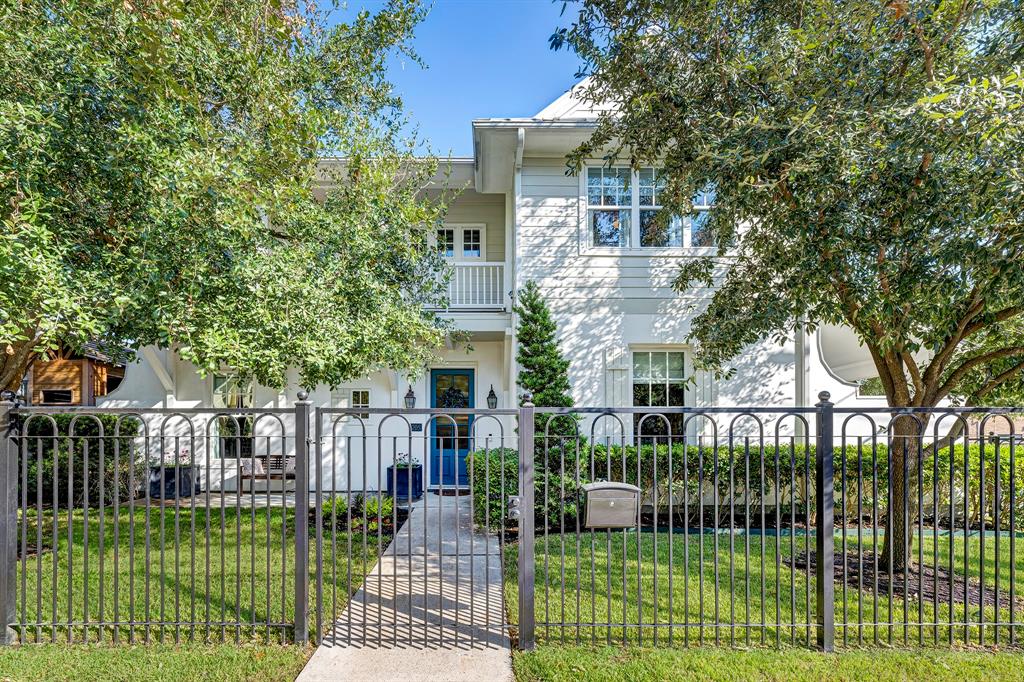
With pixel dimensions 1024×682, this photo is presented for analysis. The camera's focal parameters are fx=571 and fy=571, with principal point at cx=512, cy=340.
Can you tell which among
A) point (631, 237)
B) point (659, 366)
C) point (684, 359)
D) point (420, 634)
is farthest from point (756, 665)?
point (631, 237)

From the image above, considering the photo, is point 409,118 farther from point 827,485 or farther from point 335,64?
point 827,485

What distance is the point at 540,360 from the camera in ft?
29.5

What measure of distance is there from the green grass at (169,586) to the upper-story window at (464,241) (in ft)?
20.7

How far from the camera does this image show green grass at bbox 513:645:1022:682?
412 centimetres

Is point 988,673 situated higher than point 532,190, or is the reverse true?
point 532,190

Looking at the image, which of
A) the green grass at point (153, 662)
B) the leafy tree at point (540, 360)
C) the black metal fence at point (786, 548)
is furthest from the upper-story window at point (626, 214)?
the green grass at point (153, 662)

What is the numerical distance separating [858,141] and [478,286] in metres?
7.48

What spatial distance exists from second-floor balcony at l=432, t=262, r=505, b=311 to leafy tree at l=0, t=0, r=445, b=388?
4.33 m

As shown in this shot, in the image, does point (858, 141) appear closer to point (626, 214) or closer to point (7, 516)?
point (626, 214)

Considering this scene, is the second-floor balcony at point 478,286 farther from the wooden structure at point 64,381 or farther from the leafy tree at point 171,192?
the wooden structure at point 64,381

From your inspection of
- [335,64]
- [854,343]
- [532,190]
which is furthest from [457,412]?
[854,343]

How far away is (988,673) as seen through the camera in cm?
416

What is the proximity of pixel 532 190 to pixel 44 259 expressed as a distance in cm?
733

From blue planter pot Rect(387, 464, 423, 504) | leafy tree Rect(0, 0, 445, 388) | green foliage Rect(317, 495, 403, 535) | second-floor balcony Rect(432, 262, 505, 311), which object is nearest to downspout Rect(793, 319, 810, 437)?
second-floor balcony Rect(432, 262, 505, 311)
